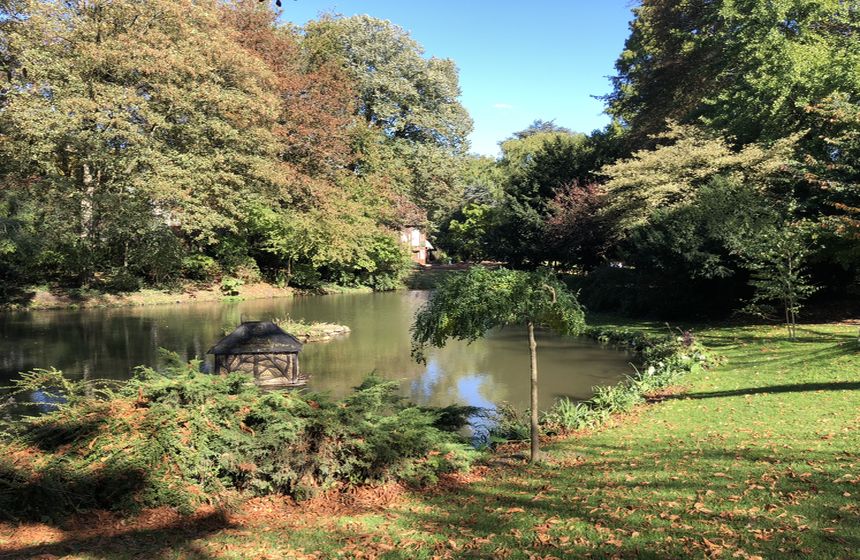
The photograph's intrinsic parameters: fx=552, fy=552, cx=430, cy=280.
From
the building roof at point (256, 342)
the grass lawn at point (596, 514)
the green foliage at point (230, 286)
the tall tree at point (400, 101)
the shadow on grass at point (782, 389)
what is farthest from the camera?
the tall tree at point (400, 101)

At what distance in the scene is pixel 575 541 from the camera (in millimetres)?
3990

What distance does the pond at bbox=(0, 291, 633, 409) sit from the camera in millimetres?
12031

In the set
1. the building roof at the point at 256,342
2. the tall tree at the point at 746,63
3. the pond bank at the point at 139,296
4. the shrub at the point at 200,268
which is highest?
the tall tree at the point at 746,63

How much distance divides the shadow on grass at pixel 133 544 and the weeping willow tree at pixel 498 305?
2996 millimetres

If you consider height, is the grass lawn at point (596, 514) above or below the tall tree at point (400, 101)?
below

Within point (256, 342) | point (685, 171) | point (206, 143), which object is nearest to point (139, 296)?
point (206, 143)

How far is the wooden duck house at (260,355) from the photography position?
11.4 meters

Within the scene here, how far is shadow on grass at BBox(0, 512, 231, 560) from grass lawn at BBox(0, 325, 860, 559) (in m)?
0.01

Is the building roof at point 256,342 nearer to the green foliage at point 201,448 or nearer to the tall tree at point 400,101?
the green foliage at point 201,448

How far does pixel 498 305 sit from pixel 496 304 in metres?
0.03

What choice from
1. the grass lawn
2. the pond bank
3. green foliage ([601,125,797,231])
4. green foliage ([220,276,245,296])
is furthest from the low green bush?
green foliage ([220,276,245,296])

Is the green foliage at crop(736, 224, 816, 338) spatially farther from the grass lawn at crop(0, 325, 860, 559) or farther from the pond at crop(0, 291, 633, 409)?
the grass lawn at crop(0, 325, 860, 559)

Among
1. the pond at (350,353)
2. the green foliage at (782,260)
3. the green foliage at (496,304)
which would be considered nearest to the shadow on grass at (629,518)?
the green foliage at (496,304)

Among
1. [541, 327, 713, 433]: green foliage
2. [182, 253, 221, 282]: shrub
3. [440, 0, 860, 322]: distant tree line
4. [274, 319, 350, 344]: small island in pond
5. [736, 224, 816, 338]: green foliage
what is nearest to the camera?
[541, 327, 713, 433]: green foliage
